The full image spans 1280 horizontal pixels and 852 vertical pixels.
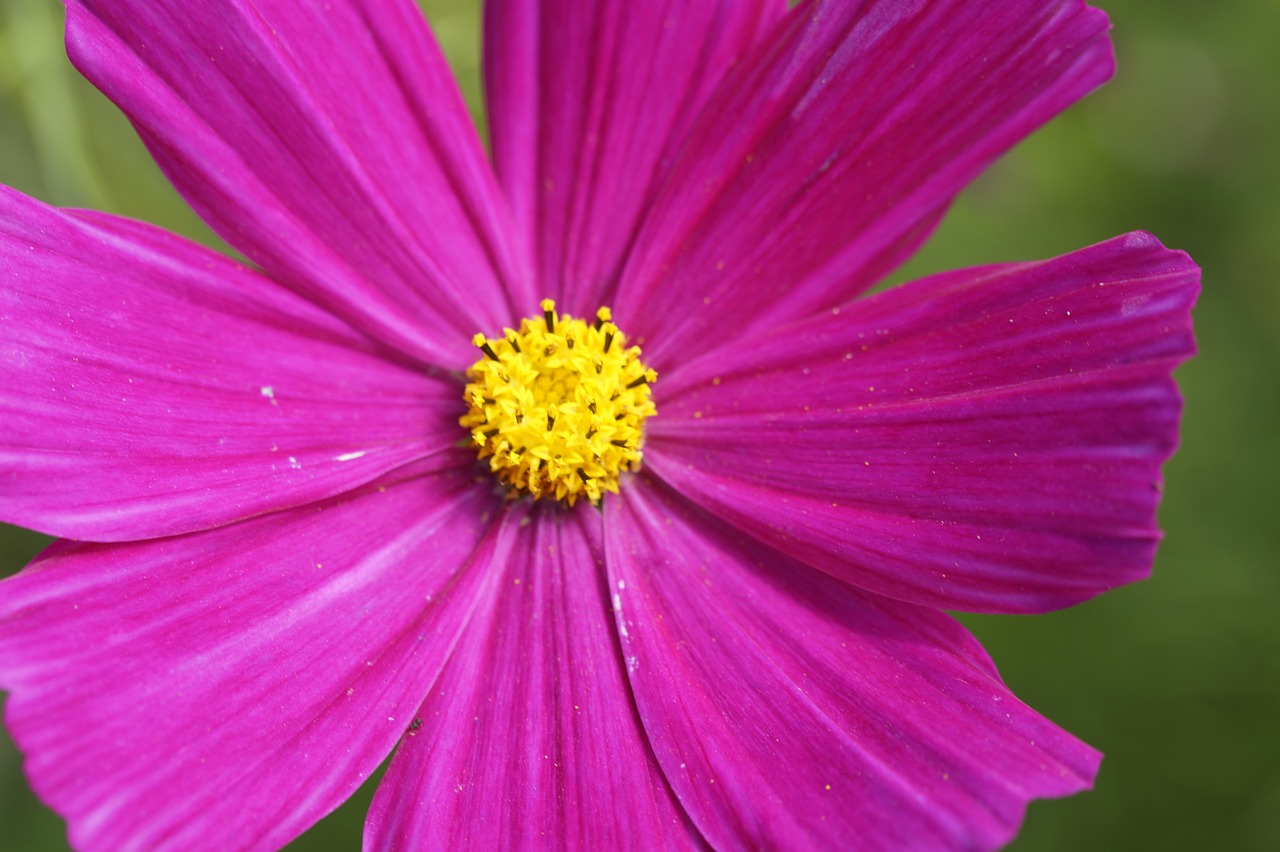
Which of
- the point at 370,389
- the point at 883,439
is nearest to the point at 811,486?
the point at 883,439

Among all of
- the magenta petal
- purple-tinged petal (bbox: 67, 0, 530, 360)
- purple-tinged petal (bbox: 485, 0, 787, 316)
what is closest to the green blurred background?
purple-tinged petal (bbox: 67, 0, 530, 360)

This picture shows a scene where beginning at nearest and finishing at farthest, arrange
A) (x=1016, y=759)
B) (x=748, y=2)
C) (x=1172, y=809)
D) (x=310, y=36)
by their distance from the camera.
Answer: (x=1016, y=759) → (x=310, y=36) → (x=748, y=2) → (x=1172, y=809)

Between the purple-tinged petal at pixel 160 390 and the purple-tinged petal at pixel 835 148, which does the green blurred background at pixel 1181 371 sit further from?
the purple-tinged petal at pixel 835 148

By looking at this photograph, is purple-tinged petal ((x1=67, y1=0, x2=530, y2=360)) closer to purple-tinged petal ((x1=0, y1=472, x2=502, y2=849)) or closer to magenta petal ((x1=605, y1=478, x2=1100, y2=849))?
purple-tinged petal ((x1=0, y1=472, x2=502, y2=849))

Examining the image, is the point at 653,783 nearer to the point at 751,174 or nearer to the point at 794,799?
the point at 794,799

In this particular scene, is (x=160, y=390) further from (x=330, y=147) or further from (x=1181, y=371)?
(x=1181, y=371)

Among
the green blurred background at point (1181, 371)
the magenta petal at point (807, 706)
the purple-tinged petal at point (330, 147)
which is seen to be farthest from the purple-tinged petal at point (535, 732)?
the green blurred background at point (1181, 371)
